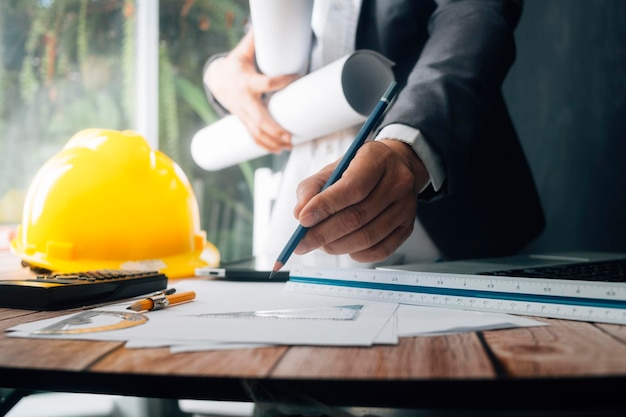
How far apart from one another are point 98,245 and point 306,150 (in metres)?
0.47

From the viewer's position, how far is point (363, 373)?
279 millimetres

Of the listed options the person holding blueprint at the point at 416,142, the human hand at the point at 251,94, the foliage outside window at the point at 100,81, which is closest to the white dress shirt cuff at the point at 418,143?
the person holding blueprint at the point at 416,142

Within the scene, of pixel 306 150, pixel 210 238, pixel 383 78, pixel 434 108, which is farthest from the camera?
pixel 210 238

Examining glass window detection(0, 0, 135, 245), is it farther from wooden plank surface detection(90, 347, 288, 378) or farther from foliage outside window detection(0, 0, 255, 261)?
wooden plank surface detection(90, 347, 288, 378)

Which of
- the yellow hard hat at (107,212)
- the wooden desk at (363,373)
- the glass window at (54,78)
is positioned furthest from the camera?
the glass window at (54,78)

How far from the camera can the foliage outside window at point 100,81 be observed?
1.37 m

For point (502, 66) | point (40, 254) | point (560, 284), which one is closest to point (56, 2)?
point (40, 254)

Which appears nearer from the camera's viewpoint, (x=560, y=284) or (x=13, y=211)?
(x=560, y=284)

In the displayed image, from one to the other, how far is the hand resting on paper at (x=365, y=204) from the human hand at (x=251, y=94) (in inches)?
16.1

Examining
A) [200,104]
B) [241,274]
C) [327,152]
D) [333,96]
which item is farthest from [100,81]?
[241,274]

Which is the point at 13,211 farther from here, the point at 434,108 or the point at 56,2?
the point at 434,108

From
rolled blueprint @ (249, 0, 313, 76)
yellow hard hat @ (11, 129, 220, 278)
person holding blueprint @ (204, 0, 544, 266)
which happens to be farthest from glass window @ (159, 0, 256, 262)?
yellow hard hat @ (11, 129, 220, 278)

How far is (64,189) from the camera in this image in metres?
0.74

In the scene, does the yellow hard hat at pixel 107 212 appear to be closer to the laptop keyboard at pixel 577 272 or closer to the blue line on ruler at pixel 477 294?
the blue line on ruler at pixel 477 294
